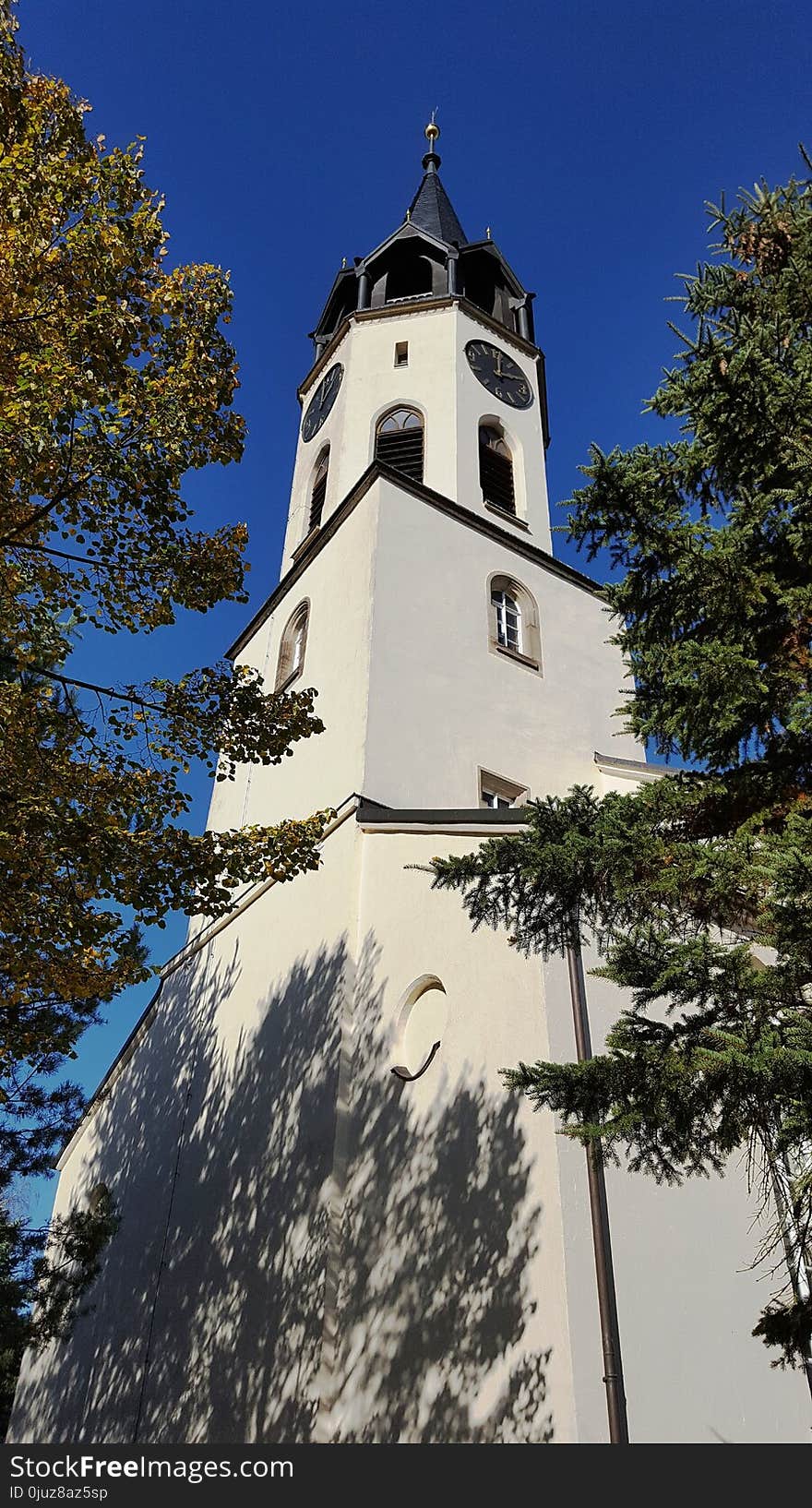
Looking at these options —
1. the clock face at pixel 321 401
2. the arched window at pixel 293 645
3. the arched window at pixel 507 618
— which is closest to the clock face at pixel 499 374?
the clock face at pixel 321 401

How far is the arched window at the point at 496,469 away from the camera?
62.2 feet

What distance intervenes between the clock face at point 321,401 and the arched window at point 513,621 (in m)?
6.78

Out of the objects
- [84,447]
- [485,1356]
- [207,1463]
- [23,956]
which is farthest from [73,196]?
[485,1356]

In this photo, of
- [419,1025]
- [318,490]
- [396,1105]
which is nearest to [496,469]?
[318,490]

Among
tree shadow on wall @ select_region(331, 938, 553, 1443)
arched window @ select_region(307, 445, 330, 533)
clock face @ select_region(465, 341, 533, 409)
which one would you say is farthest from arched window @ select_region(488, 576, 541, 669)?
tree shadow on wall @ select_region(331, 938, 553, 1443)

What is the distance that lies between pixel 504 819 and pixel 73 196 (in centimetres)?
711

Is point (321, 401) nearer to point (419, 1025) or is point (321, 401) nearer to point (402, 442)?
point (402, 442)

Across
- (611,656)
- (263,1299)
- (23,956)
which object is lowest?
(263,1299)

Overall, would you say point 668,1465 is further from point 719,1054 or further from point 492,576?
point 492,576

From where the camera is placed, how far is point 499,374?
21266mm

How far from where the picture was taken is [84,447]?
6707mm

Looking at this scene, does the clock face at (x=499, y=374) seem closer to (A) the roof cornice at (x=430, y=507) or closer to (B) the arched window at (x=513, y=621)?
(A) the roof cornice at (x=430, y=507)

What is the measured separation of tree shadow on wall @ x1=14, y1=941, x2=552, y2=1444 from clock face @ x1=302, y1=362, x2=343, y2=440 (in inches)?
504

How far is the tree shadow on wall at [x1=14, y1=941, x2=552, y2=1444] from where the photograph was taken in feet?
26.7
